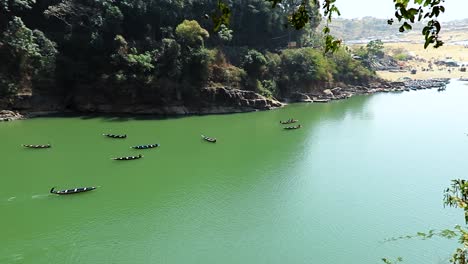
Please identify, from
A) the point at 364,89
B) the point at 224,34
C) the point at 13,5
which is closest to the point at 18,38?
the point at 13,5

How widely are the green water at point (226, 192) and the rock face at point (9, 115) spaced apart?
1007mm

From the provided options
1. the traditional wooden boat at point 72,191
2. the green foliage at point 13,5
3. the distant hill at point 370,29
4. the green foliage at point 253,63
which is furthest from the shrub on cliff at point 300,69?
the distant hill at point 370,29

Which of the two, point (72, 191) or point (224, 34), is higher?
point (224, 34)

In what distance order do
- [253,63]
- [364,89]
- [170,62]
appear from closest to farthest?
[170,62]
[253,63]
[364,89]

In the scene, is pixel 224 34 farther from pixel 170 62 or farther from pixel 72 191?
pixel 72 191

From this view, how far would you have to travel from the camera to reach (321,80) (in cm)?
3947

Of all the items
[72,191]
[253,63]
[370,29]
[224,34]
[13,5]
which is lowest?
[72,191]

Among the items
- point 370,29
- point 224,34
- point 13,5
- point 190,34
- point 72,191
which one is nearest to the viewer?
point 72,191

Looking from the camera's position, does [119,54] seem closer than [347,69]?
Yes

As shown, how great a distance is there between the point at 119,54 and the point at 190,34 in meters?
5.44

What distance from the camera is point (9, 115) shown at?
27.3 metres

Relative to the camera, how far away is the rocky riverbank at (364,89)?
3772 centimetres

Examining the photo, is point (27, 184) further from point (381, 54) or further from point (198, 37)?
point (381, 54)

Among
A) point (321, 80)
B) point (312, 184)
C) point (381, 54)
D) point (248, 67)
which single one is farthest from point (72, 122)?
point (381, 54)
